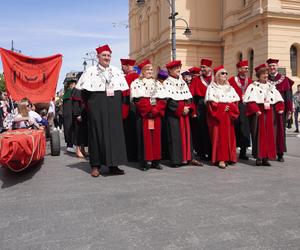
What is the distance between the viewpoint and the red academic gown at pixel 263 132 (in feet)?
24.1

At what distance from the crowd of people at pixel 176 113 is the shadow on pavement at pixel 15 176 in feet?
3.30

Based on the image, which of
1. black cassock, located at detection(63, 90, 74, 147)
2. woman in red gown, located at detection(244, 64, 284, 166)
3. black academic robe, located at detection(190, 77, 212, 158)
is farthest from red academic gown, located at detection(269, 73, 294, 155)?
black cassock, located at detection(63, 90, 74, 147)

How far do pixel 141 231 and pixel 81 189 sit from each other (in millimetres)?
1984

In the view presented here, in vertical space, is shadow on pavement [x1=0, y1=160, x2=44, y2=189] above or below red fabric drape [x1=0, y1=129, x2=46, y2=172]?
below

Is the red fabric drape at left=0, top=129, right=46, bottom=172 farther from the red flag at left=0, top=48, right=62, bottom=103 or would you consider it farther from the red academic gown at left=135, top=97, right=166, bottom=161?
the red flag at left=0, top=48, right=62, bottom=103

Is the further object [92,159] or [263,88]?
[263,88]

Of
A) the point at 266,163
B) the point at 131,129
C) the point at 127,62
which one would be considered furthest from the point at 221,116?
the point at 127,62

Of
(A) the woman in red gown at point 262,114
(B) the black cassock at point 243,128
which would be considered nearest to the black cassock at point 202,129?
(B) the black cassock at point 243,128

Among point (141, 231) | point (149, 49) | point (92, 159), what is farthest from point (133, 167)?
point (149, 49)

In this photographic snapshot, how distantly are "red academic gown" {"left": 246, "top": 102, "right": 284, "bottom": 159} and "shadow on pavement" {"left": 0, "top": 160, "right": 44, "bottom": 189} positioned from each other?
403 cm

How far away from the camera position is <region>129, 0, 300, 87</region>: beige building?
22.9 meters

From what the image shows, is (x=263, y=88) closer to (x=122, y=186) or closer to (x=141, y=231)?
(x=122, y=186)

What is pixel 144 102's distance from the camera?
275 inches

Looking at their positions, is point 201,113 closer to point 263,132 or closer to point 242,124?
point 242,124
